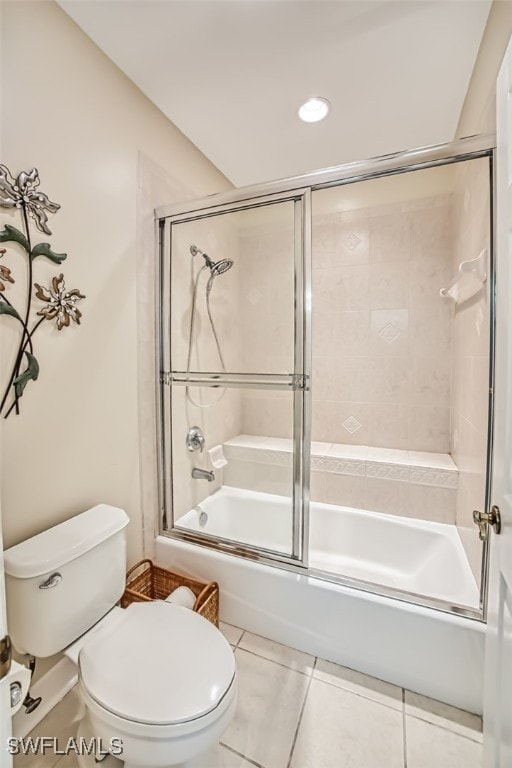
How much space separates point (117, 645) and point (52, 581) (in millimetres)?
284

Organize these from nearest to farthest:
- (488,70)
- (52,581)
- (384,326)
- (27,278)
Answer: (52,581)
(27,278)
(488,70)
(384,326)

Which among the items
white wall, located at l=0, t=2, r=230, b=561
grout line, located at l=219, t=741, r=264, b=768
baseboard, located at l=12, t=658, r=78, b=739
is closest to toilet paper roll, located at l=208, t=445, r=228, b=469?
white wall, located at l=0, t=2, r=230, b=561

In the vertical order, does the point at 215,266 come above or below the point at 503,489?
above

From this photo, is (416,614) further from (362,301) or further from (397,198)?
(397,198)

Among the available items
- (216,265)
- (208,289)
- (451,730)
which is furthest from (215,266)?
(451,730)

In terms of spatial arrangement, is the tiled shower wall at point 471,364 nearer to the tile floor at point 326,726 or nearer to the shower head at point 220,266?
the tile floor at point 326,726

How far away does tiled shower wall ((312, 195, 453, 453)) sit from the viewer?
2.21 m

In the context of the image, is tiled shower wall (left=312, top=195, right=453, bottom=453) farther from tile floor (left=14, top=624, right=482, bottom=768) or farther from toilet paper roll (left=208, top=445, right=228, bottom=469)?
tile floor (left=14, top=624, right=482, bottom=768)

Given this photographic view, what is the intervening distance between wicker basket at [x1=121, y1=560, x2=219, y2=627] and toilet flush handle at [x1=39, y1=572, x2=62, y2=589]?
52cm

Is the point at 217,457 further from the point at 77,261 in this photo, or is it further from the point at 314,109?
the point at 314,109

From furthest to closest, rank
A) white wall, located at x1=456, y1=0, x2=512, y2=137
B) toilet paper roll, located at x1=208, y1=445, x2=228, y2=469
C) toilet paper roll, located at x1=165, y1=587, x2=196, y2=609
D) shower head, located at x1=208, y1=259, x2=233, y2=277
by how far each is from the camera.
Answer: toilet paper roll, located at x1=208, y1=445, x2=228, y2=469
shower head, located at x1=208, y1=259, x2=233, y2=277
toilet paper roll, located at x1=165, y1=587, x2=196, y2=609
white wall, located at x1=456, y1=0, x2=512, y2=137

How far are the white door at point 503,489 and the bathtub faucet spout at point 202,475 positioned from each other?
1.50m

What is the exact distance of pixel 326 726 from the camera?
121 cm

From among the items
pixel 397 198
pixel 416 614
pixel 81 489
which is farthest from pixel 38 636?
pixel 397 198
